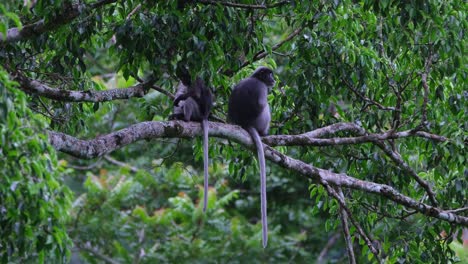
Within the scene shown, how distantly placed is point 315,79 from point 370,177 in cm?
105

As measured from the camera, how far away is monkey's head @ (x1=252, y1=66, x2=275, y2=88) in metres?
7.12

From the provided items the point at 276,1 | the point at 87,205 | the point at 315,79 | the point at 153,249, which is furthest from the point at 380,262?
the point at 87,205

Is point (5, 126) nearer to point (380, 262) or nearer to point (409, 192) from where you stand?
point (380, 262)

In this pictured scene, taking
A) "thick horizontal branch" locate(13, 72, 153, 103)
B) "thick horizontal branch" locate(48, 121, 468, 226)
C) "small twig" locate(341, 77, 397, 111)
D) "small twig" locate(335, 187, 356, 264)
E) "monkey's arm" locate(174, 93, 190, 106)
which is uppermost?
"monkey's arm" locate(174, 93, 190, 106)

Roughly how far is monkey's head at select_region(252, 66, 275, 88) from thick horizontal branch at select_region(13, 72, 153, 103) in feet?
5.59

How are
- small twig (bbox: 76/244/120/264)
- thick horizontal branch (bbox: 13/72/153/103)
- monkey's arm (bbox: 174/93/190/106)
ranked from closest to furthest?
thick horizontal branch (bbox: 13/72/153/103)
monkey's arm (bbox: 174/93/190/106)
small twig (bbox: 76/244/120/264)

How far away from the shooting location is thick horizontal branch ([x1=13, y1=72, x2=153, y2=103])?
16.9 feet

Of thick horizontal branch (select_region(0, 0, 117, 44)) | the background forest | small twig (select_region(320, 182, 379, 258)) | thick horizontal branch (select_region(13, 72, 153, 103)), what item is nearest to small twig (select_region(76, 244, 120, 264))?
the background forest

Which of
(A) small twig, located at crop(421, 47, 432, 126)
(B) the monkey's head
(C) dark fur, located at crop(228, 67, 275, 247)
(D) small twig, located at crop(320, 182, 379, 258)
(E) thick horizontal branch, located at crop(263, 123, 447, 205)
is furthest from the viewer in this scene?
Result: (B) the monkey's head

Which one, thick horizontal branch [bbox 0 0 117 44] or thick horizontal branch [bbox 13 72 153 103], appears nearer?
thick horizontal branch [bbox 0 0 117 44]

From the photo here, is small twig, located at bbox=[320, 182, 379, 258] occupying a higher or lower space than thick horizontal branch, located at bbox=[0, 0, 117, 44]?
lower

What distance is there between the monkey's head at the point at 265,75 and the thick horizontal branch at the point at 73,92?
1.70m

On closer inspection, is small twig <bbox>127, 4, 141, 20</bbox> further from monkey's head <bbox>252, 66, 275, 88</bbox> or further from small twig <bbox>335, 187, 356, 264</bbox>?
small twig <bbox>335, 187, 356, 264</bbox>

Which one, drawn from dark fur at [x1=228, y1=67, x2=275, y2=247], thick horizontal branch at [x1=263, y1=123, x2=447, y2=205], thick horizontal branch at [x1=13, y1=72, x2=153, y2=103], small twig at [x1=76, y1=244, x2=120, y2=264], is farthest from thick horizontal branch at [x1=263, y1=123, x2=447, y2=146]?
small twig at [x1=76, y1=244, x2=120, y2=264]
